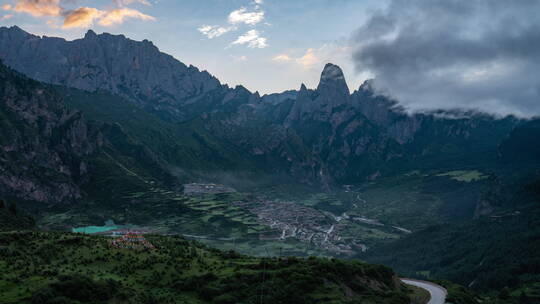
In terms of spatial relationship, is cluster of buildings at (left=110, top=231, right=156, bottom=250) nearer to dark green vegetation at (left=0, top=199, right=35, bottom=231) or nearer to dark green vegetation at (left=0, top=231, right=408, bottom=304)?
dark green vegetation at (left=0, top=231, right=408, bottom=304)

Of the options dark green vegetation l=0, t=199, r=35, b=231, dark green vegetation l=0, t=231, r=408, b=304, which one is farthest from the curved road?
dark green vegetation l=0, t=199, r=35, b=231

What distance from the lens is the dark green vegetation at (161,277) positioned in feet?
265

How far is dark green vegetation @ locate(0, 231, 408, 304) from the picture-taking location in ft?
265

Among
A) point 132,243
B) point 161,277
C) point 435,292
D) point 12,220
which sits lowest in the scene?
point 435,292

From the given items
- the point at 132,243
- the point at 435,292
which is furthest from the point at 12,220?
the point at 435,292

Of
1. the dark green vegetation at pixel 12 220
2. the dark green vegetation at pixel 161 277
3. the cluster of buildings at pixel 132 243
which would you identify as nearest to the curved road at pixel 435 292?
the dark green vegetation at pixel 161 277

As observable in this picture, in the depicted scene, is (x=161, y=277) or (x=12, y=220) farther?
(x=12, y=220)

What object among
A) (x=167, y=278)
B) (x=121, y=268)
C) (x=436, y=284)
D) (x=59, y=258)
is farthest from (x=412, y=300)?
(x=59, y=258)

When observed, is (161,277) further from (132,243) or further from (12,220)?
(12,220)

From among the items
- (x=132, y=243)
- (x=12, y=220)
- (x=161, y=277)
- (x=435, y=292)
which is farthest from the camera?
(x=12, y=220)

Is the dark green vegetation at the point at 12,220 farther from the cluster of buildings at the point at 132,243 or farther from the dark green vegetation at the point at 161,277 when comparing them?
the cluster of buildings at the point at 132,243

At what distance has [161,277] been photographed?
4031 inches

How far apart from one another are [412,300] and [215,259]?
183ft

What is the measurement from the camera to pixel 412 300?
11631 centimetres
